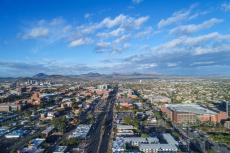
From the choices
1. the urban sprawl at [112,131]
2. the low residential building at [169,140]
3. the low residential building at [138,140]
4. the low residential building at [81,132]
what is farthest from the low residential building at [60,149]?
the low residential building at [169,140]

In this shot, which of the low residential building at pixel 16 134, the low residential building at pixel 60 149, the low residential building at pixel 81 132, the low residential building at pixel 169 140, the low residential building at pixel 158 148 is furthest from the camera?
the low residential building at pixel 16 134

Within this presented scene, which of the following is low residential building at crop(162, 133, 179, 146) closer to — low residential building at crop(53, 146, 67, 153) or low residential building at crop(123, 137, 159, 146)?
low residential building at crop(123, 137, 159, 146)

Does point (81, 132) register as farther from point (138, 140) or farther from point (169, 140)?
point (169, 140)

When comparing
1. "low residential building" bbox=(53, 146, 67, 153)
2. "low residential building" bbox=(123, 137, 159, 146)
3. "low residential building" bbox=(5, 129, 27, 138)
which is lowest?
"low residential building" bbox=(53, 146, 67, 153)

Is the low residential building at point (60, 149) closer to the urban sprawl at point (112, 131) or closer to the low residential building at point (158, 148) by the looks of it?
the urban sprawl at point (112, 131)

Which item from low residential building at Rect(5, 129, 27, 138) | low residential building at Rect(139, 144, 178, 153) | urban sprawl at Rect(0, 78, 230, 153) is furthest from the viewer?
low residential building at Rect(5, 129, 27, 138)

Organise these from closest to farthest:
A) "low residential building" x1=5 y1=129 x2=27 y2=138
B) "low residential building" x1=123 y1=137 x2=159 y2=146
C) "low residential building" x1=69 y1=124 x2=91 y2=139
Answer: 1. "low residential building" x1=123 y1=137 x2=159 y2=146
2. "low residential building" x1=69 y1=124 x2=91 y2=139
3. "low residential building" x1=5 y1=129 x2=27 y2=138

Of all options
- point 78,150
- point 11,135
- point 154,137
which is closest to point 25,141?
point 11,135

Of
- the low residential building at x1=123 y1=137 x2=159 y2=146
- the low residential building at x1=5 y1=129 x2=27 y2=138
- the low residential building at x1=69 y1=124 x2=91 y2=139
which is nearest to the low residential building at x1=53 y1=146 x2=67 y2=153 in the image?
the low residential building at x1=69 y1=124 x2=91 y2=139

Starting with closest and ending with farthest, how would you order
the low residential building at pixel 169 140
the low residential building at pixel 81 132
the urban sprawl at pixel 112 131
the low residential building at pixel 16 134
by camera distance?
the urban sprawl at pixel 112 131
the low residential building at pixel 169 140
the low residential building at pixel 81 132
the low residential building at pixel 16 134

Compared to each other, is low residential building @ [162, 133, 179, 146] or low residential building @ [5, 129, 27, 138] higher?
low residential building @ [162, 133, 179, 146]

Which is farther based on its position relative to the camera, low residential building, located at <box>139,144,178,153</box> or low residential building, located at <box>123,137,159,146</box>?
low residential building, located at <box>123,137,159,146</box>

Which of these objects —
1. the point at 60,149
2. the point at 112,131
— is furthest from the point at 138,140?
the point at 60,149
